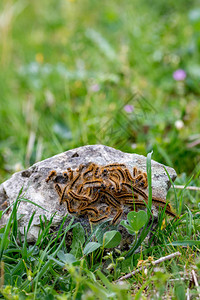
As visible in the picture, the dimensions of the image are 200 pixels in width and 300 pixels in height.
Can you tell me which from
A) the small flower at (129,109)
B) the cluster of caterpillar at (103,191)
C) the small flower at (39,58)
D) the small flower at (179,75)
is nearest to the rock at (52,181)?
the cluster of caterpillar at (103,191)

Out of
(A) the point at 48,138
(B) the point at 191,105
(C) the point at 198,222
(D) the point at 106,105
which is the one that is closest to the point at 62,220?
(C) the point at 198,222

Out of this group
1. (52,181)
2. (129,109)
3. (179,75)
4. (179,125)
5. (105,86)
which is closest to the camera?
(52,181)

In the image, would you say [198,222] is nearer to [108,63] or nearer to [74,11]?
[108,63]

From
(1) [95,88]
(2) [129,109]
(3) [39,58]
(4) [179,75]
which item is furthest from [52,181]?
(3) [39,58]

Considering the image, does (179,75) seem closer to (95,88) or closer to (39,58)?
(95,88)

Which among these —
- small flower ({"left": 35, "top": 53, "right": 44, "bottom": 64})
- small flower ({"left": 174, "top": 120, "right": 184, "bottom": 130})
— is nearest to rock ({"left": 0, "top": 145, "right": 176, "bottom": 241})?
small flower ({"left": 174, "top": 120, "right": 184, "bottom": 130})

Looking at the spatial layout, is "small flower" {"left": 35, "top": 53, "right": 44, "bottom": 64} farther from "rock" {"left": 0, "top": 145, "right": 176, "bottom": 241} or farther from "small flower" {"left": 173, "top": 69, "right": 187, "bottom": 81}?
"rock" {"left": 0, "top": 145, "right": 176, "bottom": 241}
